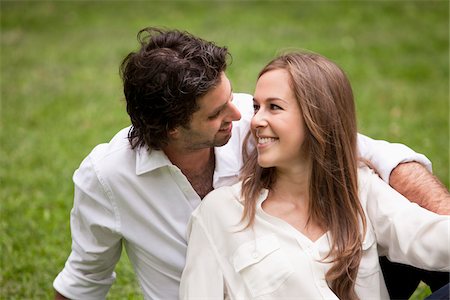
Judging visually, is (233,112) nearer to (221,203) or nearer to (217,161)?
(217,161)

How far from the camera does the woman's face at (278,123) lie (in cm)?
285

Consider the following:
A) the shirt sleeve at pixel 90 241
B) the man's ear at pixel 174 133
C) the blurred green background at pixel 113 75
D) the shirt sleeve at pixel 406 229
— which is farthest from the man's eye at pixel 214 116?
the blurred green background at pixel 113 75

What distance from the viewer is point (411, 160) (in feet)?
10.4

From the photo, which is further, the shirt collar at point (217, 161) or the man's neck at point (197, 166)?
the man's neck at point (197, 166)

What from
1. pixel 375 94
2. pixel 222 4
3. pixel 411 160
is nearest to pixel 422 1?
pixel 222 4

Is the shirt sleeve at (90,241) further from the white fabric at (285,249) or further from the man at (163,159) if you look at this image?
the white fabric at (285,249)

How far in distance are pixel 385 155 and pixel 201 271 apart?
3.01 ft

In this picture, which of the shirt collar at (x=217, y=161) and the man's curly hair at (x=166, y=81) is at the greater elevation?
the man's curly hair at (x=166, y=81)

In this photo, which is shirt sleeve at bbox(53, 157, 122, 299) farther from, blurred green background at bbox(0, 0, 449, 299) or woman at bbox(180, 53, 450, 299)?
blurred green background at bbox(0, 0, 449, 299)

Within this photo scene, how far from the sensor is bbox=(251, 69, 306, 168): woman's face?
9.34 feet

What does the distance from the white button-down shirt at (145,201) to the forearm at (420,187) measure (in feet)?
0.13

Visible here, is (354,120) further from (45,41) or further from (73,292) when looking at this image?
(45,41)

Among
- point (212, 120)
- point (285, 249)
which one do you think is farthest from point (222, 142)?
point (285, 249)

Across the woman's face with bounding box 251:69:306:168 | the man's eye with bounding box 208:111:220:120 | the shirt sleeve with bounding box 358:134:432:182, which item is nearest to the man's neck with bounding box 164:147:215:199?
the man's eye with bounding box 208:111:220:120
